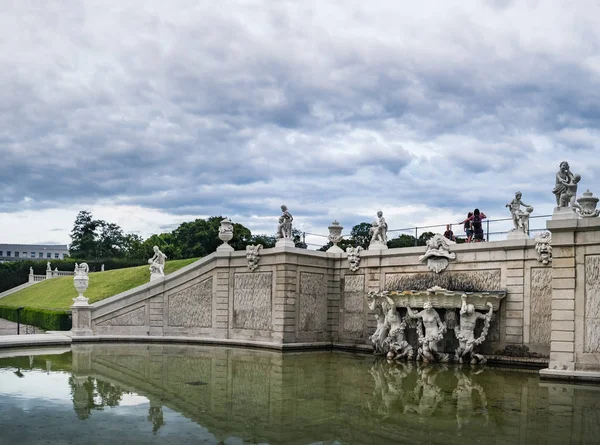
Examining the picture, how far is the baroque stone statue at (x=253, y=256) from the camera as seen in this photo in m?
24.0

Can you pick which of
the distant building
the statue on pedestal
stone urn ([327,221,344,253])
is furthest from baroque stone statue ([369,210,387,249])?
the distant building

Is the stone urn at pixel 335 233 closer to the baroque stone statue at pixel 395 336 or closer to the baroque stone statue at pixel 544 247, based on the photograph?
the baroque stone statue at pixel 395 336

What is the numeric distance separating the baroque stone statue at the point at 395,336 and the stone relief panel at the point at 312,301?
3926 mm

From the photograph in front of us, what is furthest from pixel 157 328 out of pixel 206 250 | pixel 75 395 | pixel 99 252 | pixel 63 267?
pixel 99 252

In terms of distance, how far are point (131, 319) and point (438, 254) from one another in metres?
12.8

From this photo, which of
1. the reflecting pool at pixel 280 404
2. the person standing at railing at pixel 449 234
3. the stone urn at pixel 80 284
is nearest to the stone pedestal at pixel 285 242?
the person standing at railing at pixel 449 234

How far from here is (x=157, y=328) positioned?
2531cm

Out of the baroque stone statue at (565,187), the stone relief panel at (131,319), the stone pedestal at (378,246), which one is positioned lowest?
the stone relief panel at (131,319)

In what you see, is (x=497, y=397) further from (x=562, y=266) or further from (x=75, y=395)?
(x=75, y=395)

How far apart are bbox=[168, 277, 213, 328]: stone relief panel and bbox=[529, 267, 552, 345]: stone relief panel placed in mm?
12599

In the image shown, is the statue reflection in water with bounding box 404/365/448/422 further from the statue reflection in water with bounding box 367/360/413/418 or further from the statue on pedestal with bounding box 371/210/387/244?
the statue on pedestal with bounding box 371/210/387/244

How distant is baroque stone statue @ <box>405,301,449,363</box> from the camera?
1944 centimetres

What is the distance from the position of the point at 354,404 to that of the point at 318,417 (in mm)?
1395

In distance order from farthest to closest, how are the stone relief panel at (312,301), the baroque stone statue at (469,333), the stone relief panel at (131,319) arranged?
the stone relief panel at (131,319)
the stone relief panel at (312,301)
the baroque stone statue at (469,333)
